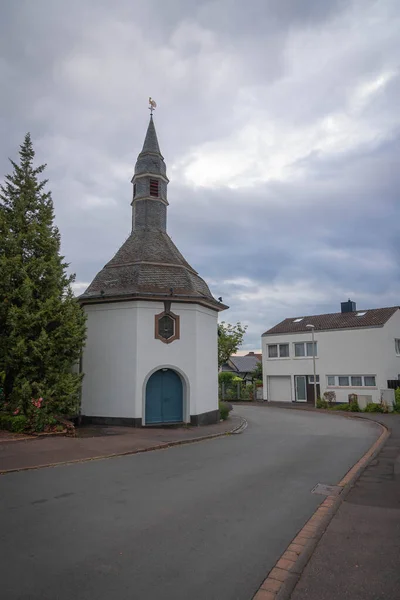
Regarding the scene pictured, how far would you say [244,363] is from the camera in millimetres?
61125

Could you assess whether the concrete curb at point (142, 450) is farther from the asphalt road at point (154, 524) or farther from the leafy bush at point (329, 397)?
the leafy bush at point (329, 397)

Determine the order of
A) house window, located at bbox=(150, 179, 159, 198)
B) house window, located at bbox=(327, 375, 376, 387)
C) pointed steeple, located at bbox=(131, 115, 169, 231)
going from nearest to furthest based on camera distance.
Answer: pointed steeple, located at bbox=(131, 115, 169, 231) < house window, located at bbox=(150, 179, 159, 198) < house window, located at bbox=(327, 375, 376, 387)

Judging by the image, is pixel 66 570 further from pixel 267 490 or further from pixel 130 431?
pixel 130 431

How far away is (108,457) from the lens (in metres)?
11.3

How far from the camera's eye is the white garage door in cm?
3719

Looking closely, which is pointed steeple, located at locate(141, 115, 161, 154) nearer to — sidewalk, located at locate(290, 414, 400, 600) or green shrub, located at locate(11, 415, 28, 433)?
green shrub, located at locate(11, 415, 28, 433)

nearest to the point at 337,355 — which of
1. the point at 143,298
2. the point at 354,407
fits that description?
the point at 354,407

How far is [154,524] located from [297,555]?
205 cm

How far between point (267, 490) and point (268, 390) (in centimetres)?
3123

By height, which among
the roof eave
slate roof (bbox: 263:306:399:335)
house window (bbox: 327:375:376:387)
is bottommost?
house window (bbox: 327:375:376:387)

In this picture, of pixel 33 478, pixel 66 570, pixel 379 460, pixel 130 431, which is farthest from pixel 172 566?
pixel 130 431

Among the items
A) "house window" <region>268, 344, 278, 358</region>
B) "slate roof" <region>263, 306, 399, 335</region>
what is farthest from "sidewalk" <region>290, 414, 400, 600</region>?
"house window" <region>268, 344, 278, 358</region>

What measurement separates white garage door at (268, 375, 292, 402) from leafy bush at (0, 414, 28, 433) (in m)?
26.6

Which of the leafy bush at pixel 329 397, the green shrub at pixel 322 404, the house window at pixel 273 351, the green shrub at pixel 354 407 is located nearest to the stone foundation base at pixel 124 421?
the green shrub at pixel 354 407
